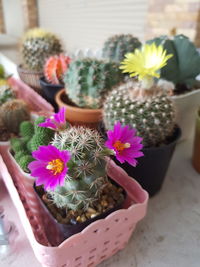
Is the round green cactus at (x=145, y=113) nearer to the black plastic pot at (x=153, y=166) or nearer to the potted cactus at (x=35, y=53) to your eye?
the black plastic pot at (x=153, y=166)

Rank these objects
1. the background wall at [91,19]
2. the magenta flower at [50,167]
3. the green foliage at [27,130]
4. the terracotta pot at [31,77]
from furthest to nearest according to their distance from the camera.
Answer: the background wall at [91,19] < the terracotta pot at [31,77] < the green foliage at [27,130] < the magenta flower at [50,167]

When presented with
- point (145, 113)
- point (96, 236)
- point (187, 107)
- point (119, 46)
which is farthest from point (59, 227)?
point (119, 46)

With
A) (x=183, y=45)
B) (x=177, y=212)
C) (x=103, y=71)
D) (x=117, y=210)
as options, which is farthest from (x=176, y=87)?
(x=117, y=210)

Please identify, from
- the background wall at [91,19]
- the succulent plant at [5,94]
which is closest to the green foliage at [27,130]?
the succulent plant at [5,94]

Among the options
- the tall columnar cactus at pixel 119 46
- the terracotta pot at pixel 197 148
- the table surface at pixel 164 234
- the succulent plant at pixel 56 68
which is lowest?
the table surface at pixel 164 234

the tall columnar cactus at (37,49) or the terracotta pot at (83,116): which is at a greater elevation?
the tall columnar cactus at (37,49)

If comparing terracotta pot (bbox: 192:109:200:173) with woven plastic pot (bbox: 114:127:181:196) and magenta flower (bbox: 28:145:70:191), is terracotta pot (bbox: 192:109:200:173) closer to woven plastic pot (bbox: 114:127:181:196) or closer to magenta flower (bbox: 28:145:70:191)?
woven plastic pot (bbox: 114:127:181:196)

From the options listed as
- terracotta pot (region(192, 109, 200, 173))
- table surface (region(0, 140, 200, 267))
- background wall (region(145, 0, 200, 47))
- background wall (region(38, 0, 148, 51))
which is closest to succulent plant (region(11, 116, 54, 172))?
table surface (region(0, 140, 200, 267))
